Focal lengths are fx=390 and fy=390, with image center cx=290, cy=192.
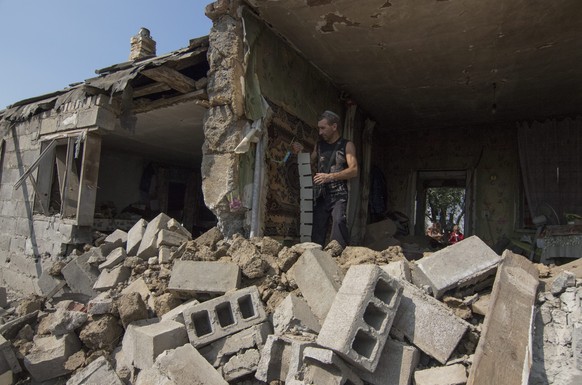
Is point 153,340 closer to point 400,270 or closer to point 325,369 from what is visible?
point 325,369

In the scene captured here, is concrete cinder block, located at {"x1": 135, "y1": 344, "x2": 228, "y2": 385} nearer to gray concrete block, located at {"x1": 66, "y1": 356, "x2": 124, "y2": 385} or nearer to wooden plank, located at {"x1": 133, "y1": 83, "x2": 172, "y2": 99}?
gray concrete block, located at {"x1": 66, "y1": 356, "x2": 124, "y2": 385}

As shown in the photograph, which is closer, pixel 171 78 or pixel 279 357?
pixel 279 357

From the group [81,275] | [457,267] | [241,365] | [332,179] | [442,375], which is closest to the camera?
[442,375]

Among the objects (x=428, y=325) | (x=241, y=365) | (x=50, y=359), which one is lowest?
(x=50, y=359)

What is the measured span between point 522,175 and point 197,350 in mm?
7121

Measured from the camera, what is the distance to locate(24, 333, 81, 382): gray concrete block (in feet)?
10.4

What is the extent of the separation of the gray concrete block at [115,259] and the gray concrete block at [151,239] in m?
0.25

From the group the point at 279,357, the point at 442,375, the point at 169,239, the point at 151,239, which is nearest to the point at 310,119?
the point at 169,239

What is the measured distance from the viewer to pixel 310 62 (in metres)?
5.66

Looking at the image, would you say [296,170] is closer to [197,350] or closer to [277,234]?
[277,234]

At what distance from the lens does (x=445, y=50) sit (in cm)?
504

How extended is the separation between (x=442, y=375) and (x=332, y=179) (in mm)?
2274

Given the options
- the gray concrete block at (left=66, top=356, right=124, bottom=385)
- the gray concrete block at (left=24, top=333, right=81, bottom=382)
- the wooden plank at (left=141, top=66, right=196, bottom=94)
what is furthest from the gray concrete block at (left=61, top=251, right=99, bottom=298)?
the wooden plank at (left=141, top=66, right=196, bottom=94)

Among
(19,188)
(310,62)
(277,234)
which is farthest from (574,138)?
(19,188)
